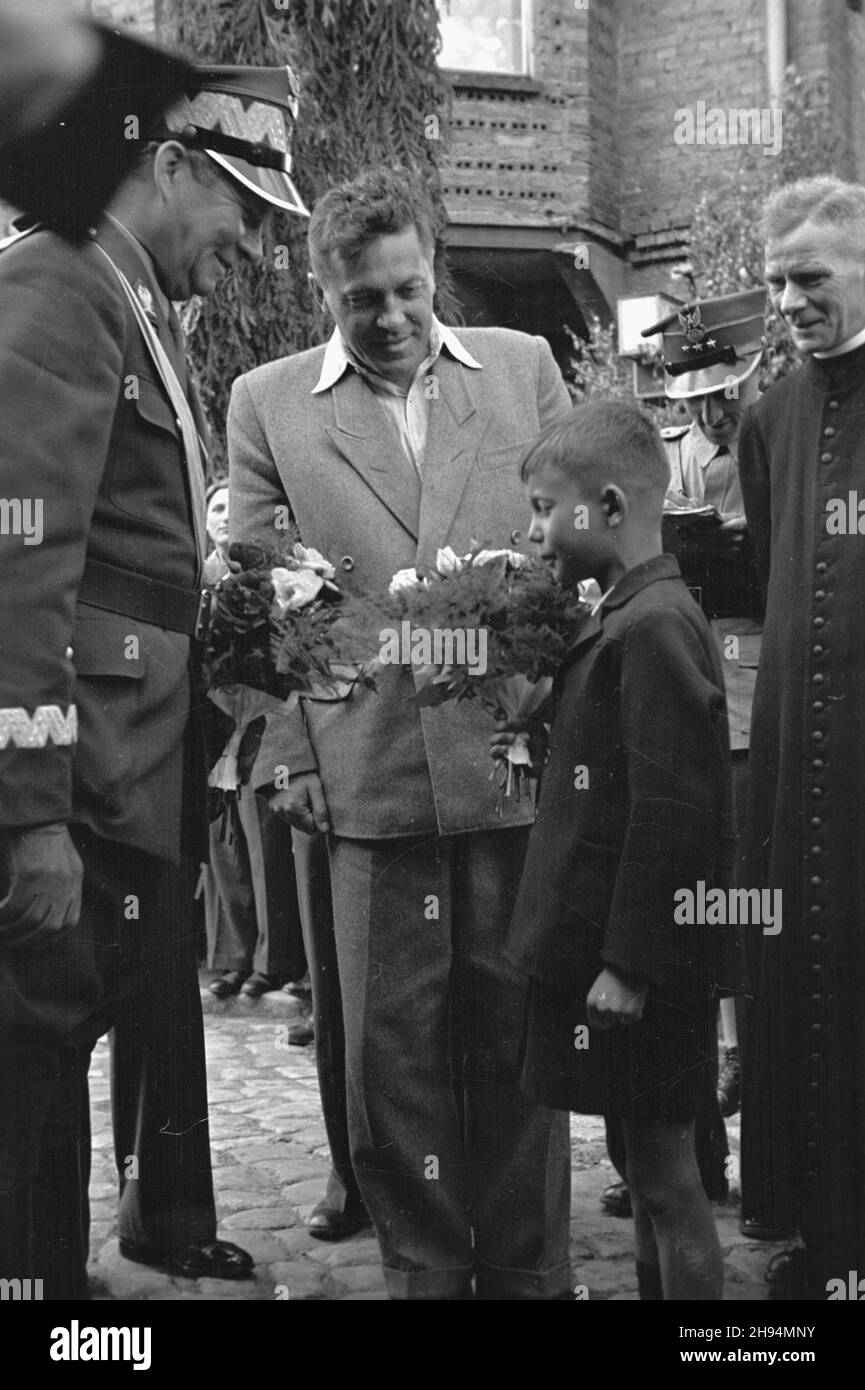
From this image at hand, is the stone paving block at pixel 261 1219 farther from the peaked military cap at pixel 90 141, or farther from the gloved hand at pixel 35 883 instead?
the peaked military cap at pixel 90 141

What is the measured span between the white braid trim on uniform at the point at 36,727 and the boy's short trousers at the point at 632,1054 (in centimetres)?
94

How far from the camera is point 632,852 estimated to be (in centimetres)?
272

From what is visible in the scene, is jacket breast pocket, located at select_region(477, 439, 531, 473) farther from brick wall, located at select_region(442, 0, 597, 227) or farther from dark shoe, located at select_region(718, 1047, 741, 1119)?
brick wall, located at select_region(442, 0, 597, 227)

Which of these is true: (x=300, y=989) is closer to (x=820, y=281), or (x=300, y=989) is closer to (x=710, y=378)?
(x=710, y=378)

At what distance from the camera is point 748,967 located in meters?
3.32

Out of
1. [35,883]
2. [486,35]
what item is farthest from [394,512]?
[486,35]

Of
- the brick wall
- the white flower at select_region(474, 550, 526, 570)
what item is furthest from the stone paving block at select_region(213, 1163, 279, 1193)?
the brick wall

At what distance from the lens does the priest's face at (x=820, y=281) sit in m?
3.13

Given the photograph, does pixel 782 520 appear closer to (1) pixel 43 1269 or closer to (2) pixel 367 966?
(2) pixel 367 966

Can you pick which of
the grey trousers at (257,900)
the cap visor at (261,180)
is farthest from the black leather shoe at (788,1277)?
the cap visor at (261,180)

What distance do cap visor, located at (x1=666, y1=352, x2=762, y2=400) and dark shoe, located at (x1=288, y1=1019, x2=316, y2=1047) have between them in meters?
2.03
